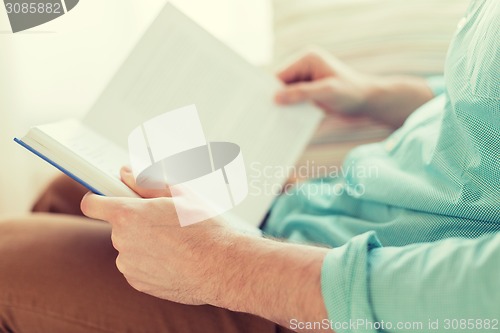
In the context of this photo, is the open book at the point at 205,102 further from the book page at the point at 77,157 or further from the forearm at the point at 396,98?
the forearm at the point at 396,98

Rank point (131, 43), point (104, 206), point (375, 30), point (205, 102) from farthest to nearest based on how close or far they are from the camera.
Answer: point (131, 43), point (375, 30), point (205, 102), point (104, 206)

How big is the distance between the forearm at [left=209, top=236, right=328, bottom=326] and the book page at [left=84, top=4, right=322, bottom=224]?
0.69 feet

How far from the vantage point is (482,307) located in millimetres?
438

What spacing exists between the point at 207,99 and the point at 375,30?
408 millimetres

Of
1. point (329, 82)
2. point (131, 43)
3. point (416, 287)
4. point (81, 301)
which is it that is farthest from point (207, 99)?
point (131, 43)

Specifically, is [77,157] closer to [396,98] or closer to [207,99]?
[207,99]

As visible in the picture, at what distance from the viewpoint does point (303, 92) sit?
87cm

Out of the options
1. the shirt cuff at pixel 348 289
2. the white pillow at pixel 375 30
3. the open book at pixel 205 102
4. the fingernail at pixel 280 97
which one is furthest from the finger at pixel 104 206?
the white pillow at pixel 375 30

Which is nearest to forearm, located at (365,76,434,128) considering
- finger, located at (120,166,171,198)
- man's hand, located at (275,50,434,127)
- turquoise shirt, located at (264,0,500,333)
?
man's hand, located at (275,50,434,127)

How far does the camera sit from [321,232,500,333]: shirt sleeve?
442 millimetres

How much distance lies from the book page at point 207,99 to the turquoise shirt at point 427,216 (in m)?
0.07

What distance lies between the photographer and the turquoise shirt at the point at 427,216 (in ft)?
1.49

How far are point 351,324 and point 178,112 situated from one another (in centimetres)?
41

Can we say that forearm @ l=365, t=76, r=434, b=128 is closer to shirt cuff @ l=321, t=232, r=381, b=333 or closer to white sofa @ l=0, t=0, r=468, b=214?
white sofa @ l=0, t=0, r=468, b=214
